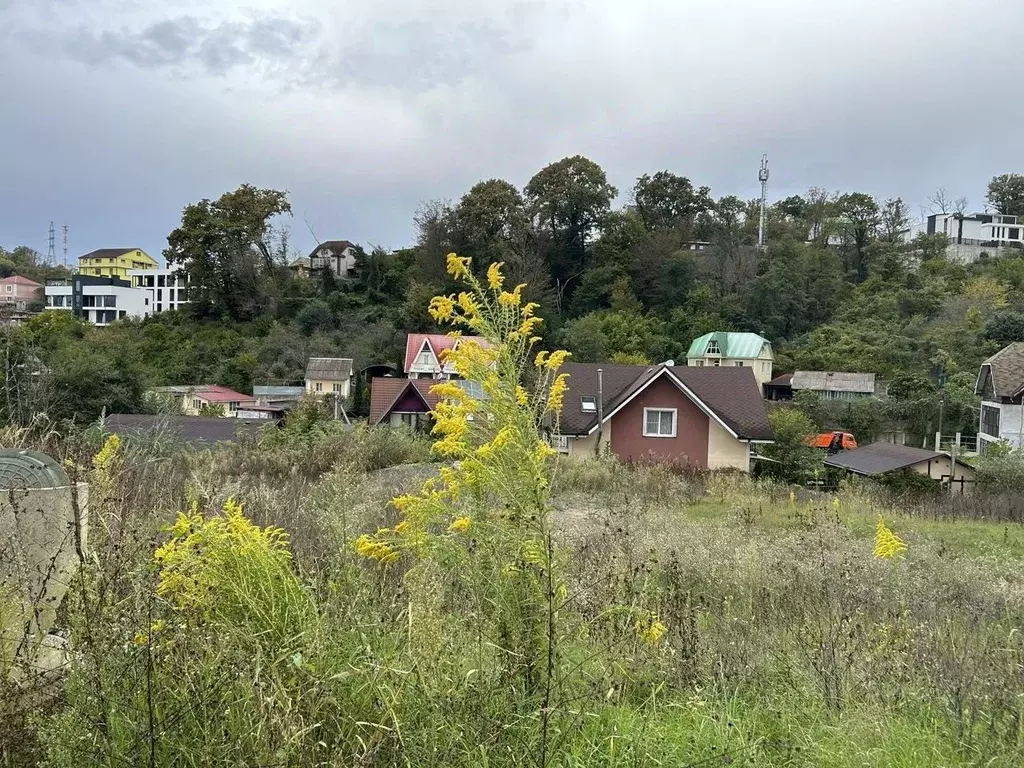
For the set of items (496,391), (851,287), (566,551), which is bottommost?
(566,551)

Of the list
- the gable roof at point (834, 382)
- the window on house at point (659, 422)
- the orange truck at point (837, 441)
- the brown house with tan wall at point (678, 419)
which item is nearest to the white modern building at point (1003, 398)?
the orange truck at point (837, 441)

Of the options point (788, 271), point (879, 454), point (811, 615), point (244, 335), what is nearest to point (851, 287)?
point (788, 271)

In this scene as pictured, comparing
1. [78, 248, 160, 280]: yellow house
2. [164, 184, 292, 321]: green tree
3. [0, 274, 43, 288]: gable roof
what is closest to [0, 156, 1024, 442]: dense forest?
[164, 184, 292, 321]: green tree

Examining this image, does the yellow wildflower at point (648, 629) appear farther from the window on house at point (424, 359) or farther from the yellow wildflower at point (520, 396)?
the window on house at point (424, 359)

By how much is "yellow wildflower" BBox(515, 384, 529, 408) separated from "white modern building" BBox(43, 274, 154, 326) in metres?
64.3

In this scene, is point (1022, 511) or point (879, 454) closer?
point (1022, 511)

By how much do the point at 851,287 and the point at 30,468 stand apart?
173 feet

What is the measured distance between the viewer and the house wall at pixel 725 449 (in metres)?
22.6

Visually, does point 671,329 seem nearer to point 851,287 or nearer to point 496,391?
point 851,287

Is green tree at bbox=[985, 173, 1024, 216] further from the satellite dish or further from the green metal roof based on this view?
the satellite dish

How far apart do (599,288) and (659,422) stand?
2432cm

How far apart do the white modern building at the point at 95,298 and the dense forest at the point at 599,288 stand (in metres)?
13.4

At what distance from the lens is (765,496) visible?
13570 mm

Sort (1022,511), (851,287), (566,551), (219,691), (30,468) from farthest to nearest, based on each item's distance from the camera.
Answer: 1. (851,287)
2. (1022,511)
3. (30,468)
4. (566,551)
5. (219,691)
